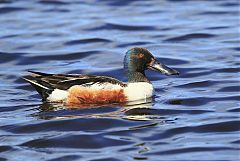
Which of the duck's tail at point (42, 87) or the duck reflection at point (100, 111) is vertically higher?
Answer: the duck's tail at point (42, 87)

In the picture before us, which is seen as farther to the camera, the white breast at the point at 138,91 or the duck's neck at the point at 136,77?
the duck's neck at the point at 136,77

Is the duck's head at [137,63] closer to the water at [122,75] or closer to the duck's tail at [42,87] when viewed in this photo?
the water at [122,75]

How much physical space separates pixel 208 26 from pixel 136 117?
24.0 ft

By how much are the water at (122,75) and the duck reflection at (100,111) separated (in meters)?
0.01

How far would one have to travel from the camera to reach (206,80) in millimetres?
13977

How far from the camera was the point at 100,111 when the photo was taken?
39.5ft

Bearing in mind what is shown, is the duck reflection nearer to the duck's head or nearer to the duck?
the duck

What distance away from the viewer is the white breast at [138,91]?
1248 cm

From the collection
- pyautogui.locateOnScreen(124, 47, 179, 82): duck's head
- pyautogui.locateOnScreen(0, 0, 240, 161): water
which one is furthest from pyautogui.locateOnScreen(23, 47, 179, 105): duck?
pyautogui.locateOnScreen(0, 0, 240, 161): water

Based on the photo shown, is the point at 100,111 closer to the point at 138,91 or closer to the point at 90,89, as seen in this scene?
the point at 90,89

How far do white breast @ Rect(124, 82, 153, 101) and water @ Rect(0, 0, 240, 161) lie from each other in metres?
0.21

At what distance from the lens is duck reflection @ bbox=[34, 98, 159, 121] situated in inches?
464

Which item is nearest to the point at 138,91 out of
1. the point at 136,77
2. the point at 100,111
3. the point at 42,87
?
the point at 136,77

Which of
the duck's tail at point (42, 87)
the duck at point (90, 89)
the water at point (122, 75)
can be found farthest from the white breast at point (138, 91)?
the duck's tail at point (42, 87)
